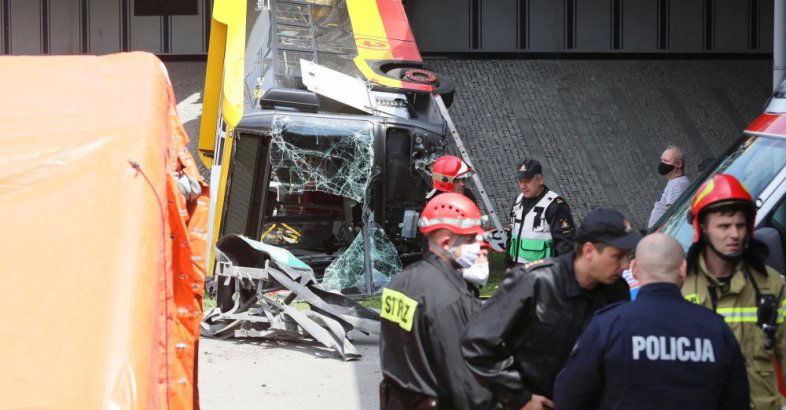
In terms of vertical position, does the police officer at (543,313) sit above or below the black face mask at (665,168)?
above

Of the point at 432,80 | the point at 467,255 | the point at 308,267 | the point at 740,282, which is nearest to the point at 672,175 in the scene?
the point at 432,80

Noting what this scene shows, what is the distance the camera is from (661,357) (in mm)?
3584

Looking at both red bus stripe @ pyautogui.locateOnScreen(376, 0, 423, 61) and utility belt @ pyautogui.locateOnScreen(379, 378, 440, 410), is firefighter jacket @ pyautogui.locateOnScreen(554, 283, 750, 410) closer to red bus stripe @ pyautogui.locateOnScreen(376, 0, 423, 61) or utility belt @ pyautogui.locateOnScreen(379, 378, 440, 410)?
utility belt @ pyautogui.locateOnScreen(379, 378, 440, 410)

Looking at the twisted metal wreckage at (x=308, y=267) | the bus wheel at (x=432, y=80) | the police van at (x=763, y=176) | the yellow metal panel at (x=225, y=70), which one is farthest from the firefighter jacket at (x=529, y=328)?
the bus wheel at (x=432, y=80)

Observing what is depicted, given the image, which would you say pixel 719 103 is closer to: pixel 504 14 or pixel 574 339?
pixel 504 14

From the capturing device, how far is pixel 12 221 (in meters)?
4.48

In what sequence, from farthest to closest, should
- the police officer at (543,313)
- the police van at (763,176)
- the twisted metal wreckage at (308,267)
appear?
1. the twisted metal wreckage at (308,267)
2. the police van at (763,176)
3. the police officer at (543,313)

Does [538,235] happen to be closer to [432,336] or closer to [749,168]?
[749,168]

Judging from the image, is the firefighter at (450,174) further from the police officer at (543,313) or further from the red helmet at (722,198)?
the police officer at (543,313)

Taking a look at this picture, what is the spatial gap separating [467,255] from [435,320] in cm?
37

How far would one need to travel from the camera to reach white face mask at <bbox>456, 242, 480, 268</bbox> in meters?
4.61

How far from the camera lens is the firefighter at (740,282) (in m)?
4.48

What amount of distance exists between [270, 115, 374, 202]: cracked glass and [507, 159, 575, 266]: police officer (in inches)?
135

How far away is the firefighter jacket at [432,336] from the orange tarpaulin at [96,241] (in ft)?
2.71
